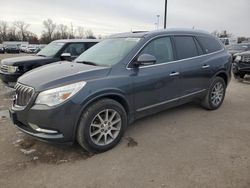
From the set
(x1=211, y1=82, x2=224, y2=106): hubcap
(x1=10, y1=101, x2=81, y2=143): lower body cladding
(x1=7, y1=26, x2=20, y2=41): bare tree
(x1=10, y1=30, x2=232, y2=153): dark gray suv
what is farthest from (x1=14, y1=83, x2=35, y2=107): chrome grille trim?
(x1=7, y1=26, x2=20, y2=41): bare tree

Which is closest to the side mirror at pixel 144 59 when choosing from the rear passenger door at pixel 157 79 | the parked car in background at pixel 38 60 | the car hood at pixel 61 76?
the rear passenger door at pixel 157 79

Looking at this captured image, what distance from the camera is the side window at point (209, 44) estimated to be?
5.21 metres

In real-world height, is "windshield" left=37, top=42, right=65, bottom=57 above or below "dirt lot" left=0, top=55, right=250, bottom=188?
above

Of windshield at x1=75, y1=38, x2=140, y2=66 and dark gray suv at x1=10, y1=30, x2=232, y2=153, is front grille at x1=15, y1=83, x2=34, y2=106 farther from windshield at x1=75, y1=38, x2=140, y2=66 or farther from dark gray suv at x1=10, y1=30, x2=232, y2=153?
windshield at x1=75, y1=38, x2=140, y2=66

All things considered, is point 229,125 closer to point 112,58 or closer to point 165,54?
point 165,54

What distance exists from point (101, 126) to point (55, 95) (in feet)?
2.76

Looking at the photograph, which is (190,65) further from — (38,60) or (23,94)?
(38,60)

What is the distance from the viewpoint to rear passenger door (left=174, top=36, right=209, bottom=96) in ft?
15.0

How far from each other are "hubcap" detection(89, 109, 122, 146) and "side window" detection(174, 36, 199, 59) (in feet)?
6.09

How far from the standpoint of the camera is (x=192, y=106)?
5836 millimetres

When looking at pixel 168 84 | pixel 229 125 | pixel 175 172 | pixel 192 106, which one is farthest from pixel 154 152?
pixel 192 106

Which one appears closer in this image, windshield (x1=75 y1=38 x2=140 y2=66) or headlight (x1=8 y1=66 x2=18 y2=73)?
windshield (x1=75 y1=38 x2=140 y2=66)

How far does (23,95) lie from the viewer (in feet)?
11.2

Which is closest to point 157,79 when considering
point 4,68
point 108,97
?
point 108,97
